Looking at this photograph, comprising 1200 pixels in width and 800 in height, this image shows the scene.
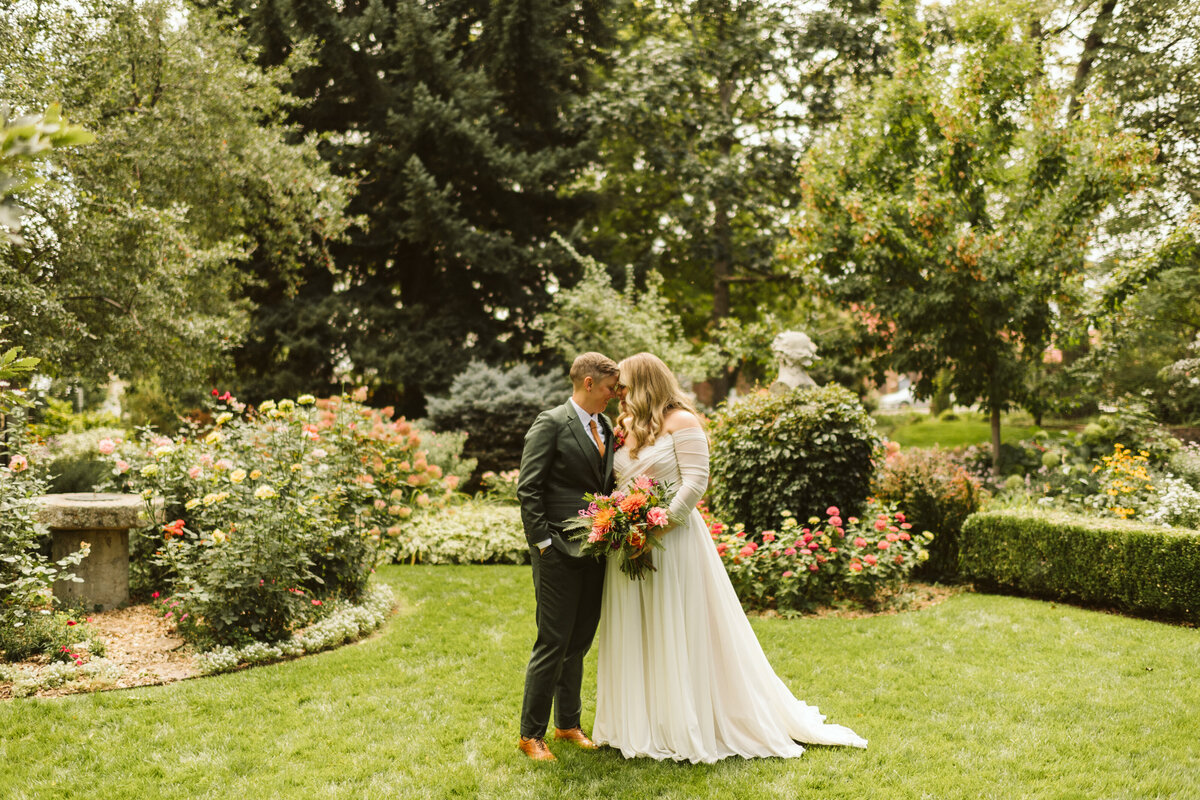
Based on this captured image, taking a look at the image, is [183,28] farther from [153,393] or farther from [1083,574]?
[1083,574]

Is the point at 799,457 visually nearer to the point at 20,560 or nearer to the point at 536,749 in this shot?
the point at 536,749

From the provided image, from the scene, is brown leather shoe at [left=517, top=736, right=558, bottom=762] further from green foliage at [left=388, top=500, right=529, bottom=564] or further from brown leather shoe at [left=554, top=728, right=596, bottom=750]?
green foliage at [left=388, top=500, right=529, bottom=564]

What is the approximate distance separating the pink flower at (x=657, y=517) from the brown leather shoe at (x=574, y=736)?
1299 millimetres

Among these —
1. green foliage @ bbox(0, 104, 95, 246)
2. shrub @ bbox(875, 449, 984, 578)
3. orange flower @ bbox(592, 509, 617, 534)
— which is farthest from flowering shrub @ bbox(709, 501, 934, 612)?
green foliage @ bbox(0, 104, 95, 246)

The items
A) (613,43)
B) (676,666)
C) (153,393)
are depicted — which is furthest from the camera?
(613,43)

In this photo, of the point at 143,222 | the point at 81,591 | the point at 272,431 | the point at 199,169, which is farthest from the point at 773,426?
the point at 199,169

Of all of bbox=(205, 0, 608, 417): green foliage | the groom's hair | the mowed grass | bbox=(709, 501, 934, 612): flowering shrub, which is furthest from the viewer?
bbox=(205, 0, 608, 417): green foliage

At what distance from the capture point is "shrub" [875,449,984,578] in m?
8.59

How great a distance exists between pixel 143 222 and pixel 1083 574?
403 inches

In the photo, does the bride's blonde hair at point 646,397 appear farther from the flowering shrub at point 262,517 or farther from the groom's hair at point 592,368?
the flowering shrub at point 262,517

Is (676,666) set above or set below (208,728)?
above

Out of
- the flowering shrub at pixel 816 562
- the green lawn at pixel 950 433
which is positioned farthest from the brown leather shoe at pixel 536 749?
the green lawn at pixel 950 433

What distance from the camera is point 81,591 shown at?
6.79 m

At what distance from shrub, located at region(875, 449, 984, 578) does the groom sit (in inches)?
205
